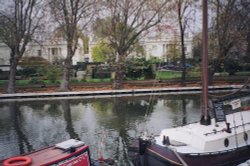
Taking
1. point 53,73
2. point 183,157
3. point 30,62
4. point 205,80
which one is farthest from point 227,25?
point 30,62

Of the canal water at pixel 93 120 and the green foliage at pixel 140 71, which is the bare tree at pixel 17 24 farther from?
the green foliage at pixel 140 71

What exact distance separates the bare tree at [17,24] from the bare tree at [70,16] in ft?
8.74

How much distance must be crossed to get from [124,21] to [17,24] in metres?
12.6

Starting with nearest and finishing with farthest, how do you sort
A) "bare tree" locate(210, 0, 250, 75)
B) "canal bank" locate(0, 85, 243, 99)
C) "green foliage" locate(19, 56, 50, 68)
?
1. "canal bank" locate(0, 85, 243, 99)
2. "bare tree" locate(210, 0, 250, 75)
3. "green foliage" locate(19, 56, 50, 68)

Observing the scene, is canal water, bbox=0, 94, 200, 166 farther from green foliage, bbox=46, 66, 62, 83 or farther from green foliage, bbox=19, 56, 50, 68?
green foliage, bbox=19, 56, 50, 68

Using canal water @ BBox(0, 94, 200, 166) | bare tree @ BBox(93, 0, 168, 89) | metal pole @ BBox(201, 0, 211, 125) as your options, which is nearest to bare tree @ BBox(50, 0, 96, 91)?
bare tree @ BBox(93, 0, 168, 89)

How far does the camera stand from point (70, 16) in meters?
39.1

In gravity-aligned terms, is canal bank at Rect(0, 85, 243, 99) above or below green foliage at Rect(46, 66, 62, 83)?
below

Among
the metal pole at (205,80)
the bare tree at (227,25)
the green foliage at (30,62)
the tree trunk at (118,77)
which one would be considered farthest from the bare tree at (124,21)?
the metal pole at (205,80)

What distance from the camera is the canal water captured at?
18.8 meters

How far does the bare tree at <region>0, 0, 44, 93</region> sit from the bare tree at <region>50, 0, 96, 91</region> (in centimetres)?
266

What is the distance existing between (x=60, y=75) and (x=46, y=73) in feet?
5.96

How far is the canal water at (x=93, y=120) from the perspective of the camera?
1881cm

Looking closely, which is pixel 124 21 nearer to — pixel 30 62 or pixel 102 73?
pixel 102 73
